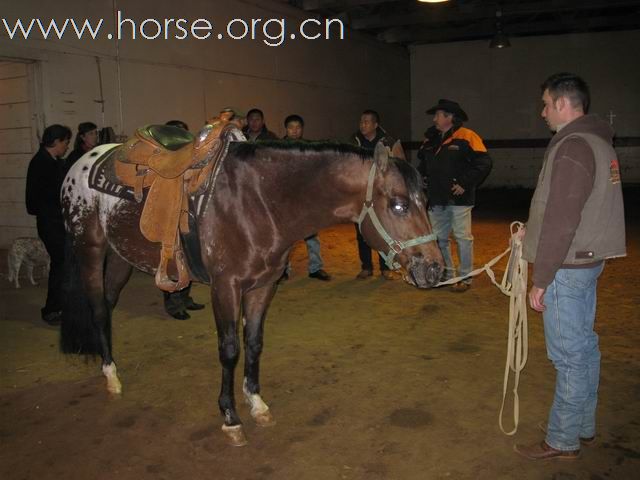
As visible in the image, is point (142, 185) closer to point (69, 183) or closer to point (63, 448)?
point (69, 183)

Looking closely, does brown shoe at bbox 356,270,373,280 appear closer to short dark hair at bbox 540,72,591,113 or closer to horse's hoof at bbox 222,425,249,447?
horse's hoof at bbox 222,425,249,447

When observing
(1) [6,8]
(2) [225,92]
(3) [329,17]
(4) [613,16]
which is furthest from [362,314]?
(4) [613,16]

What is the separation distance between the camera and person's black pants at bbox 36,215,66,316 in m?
4.81

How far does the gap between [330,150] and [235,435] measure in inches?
61.8

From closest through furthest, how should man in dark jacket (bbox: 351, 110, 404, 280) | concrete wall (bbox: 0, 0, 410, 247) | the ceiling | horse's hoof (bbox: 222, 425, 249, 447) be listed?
horse's hoof (bbox: 222, 425, 249, 447)
man in dark jacket (bbox: 351, 110, 404, 280)
concrete wall (bbox: 0, 0, 410, 247)
the ceiling

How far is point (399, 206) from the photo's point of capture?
2.54 metres

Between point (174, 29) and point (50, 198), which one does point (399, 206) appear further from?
point (174, 29)

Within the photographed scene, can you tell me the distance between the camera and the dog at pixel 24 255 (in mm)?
6082

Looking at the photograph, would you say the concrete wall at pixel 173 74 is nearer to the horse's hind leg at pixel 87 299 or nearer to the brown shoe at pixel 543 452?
the horse's hind leg at pixel 87 299

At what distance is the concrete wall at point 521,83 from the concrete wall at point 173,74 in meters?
4.16

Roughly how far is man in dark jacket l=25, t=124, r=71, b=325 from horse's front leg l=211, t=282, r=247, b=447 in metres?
2.60

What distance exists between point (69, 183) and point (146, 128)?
0.79m

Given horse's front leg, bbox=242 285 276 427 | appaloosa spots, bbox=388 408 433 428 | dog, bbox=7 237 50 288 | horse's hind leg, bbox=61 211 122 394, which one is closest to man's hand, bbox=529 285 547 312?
appaloosa spots, bbox=388 408 433 428

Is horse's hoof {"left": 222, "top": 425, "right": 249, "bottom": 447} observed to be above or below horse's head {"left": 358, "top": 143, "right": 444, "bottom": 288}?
below
